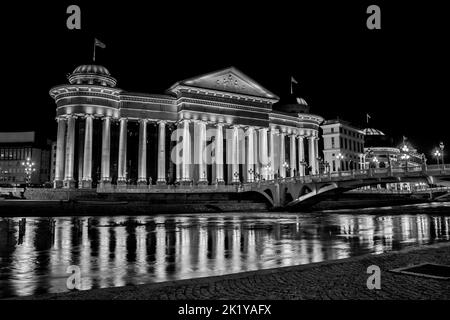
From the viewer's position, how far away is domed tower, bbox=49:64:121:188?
80.2m

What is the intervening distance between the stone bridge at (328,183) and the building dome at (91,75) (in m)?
38.0

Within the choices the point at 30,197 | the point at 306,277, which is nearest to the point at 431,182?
the point at 306,277

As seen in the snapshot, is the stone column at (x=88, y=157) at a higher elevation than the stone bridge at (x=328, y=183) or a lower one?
higher

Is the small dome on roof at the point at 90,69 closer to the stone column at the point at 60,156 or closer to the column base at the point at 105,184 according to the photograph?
the stone column at the point at 60,156

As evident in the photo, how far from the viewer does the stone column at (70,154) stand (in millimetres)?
79250

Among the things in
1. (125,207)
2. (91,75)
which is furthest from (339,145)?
(125,207)

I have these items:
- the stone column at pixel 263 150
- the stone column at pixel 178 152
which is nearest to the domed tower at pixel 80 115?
the stone column at pixel 178 152

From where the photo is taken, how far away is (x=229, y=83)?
92562 millimetres

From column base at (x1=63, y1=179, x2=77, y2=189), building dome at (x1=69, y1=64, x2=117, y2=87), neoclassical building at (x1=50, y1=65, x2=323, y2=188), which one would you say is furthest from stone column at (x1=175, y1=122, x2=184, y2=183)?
column base at (x1=63, y1=179, x2=77, y2=189)

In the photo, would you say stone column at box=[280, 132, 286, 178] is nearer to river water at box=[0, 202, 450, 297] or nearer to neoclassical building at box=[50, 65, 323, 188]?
neoclassical building at box=[50, 65, 323, 188]

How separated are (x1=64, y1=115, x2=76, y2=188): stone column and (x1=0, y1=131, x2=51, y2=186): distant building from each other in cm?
6229

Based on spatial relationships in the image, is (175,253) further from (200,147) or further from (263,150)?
(263,150)

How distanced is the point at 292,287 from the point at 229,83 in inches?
3342
